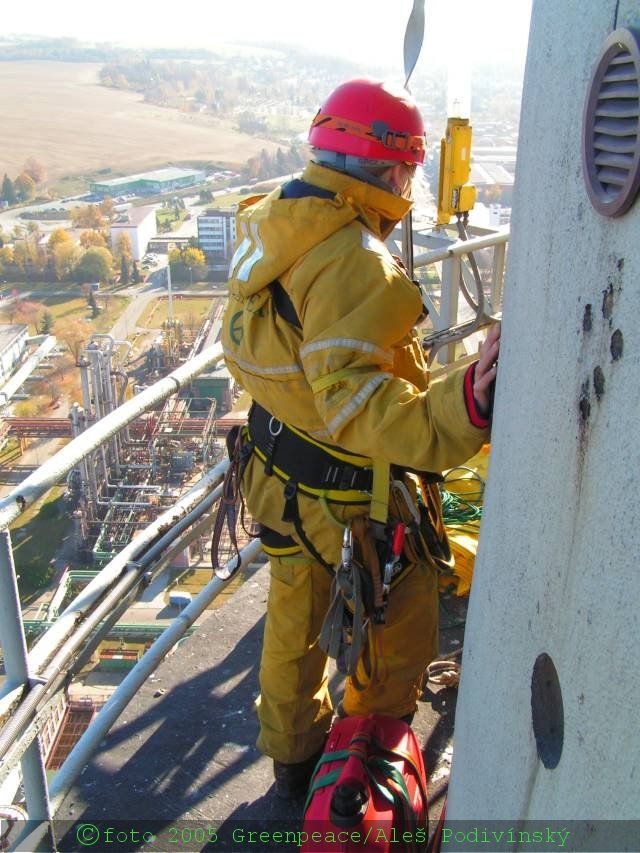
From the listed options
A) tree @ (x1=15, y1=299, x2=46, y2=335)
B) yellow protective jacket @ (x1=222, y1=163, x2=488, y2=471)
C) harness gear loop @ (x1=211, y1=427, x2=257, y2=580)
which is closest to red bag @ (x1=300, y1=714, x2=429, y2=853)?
harness gear loop @ (x1=211, y1=427, x2=257, y2=580)

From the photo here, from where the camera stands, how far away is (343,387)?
175cm

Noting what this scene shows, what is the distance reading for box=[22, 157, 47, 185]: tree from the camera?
4753 cm

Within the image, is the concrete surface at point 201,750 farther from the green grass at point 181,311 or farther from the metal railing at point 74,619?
the green grass at point 181,311

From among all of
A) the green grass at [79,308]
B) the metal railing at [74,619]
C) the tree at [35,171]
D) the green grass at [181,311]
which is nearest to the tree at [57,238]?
the green grass at [79,308]

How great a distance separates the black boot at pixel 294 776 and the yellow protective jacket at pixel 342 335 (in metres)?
1.12

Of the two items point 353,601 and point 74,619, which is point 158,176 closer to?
point 74,619

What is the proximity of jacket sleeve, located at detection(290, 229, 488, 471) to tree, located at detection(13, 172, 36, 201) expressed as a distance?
49.0 metres

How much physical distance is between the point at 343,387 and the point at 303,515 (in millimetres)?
611

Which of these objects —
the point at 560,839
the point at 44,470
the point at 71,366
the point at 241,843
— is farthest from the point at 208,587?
the point at 71,366

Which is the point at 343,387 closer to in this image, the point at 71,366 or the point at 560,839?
the point at 560,839

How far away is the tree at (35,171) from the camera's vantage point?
156ft

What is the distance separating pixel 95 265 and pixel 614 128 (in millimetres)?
31682

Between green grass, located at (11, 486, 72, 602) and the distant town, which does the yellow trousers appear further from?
green grass, located at (11, 486, 72, 602)

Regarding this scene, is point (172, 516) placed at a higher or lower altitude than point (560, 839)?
lower
